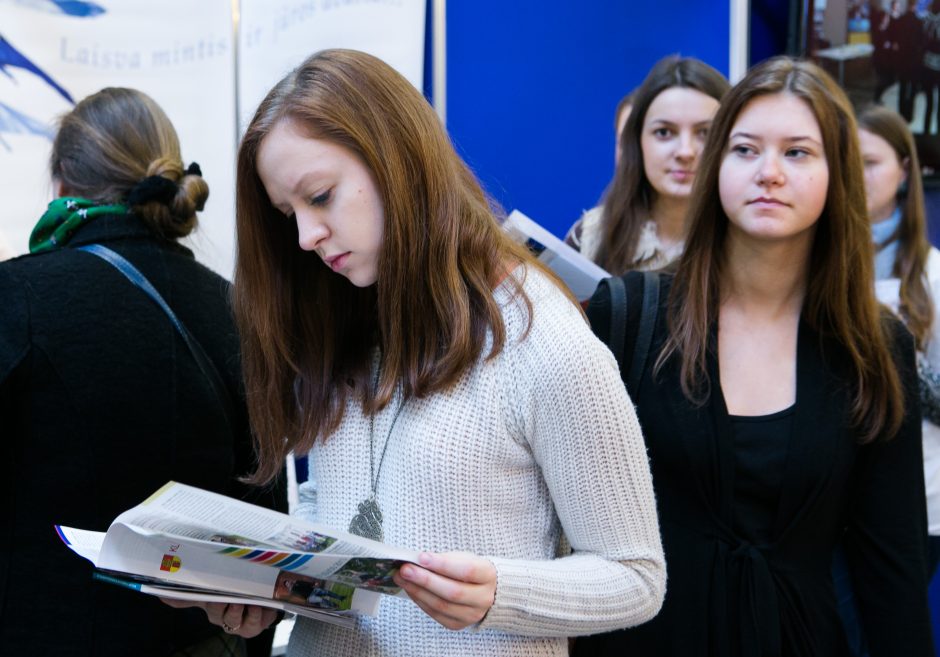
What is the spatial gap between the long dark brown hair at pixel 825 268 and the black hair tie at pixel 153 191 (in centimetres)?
96

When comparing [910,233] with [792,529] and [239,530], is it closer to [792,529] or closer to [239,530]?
[792,529]

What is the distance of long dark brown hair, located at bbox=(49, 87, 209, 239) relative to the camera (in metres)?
1.84

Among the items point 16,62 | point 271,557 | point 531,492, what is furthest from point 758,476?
point 16,62

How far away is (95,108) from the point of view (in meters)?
1.89

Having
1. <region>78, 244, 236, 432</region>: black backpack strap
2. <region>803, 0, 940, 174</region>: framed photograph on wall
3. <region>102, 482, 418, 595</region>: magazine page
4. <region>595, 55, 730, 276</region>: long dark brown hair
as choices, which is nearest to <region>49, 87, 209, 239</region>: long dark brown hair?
<region>78, 244, 236, 432</region>: black backpack strap

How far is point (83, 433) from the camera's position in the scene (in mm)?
1631

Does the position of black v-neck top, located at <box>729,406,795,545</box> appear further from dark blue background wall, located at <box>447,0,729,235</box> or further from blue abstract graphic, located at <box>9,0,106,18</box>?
blue abstract graphic, located at <box>9,0,106,18</box>

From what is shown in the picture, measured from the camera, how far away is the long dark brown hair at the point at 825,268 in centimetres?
175

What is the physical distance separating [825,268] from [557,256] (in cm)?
57

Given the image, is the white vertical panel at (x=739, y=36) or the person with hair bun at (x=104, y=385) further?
the white vertical panel at (x=739, y=36)

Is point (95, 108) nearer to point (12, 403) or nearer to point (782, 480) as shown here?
point (12, 403)

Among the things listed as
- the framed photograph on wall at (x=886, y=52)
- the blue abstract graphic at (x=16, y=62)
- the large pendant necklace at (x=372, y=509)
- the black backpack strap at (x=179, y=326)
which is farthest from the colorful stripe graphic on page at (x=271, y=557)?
the framed photograph on wall at (x=886, y=52)

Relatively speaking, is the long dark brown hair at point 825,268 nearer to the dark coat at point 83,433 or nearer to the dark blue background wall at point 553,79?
the dark coat at point 83,433

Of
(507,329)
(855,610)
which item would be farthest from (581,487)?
(855,610)
